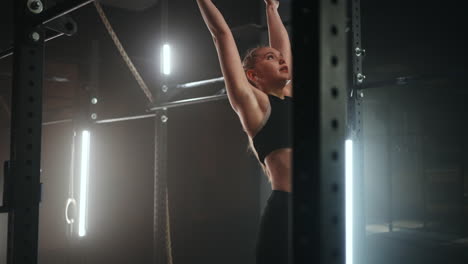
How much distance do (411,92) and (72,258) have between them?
6.13 meters

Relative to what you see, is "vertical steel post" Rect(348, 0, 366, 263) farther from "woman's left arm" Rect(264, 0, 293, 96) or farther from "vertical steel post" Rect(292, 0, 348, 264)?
"vertical steel post" Rect(292, 0, 348, 264)

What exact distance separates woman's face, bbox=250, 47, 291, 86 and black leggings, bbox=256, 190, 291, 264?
53 centimetres

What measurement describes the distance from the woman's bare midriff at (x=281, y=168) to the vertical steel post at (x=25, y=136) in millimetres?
974

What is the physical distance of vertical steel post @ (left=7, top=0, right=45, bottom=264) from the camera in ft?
5.73

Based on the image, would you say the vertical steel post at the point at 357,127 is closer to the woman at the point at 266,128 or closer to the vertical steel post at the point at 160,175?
the woman at the point at 266,128

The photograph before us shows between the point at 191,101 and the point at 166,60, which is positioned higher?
the point at 166,60

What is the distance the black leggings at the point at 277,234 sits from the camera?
184 centimetres

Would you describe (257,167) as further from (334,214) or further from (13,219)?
(334,214)

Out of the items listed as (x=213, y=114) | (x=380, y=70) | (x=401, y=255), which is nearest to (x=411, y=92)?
(x=380, y=70)

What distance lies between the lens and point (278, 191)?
188cm

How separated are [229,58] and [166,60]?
4.16ft

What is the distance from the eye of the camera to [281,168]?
1.88 metres

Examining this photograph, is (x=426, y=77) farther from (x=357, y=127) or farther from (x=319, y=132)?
(x=319, y=132)

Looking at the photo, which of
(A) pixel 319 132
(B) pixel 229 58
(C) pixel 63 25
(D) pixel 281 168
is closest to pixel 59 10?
(C) pixel 63 25
